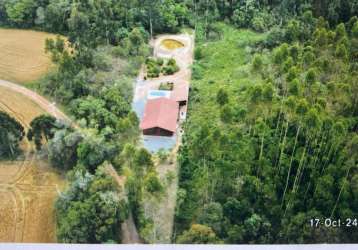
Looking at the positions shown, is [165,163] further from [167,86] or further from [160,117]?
[167,86]

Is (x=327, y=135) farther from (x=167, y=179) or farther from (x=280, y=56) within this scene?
(x=167, y=179)

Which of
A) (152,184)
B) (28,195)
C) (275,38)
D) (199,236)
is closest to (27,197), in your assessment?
(28,195)

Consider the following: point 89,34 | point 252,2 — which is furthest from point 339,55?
point 89,34

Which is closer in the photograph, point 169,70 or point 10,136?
point 10,136

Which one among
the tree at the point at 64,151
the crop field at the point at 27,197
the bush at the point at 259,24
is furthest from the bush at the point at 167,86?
the bush at the point at 259,24

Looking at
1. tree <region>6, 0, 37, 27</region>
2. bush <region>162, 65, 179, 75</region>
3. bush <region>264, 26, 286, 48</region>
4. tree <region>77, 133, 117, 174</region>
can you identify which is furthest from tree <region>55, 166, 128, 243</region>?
tree <region>6, 0, 37, 27</region>

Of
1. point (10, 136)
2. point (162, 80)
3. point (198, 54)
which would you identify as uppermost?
point (198, 54)
